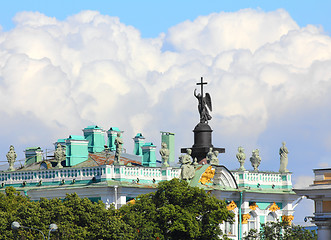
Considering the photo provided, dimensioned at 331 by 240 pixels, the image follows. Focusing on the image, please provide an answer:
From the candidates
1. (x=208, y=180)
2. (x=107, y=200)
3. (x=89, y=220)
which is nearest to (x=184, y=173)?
(x=208, y=180)

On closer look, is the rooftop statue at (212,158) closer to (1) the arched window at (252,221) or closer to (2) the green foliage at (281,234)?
(1) the arched window at (252,221)

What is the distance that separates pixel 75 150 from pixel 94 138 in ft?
18.4

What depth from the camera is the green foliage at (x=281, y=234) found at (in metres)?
84.5

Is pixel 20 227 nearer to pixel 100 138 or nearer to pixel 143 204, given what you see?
pixel 143 204

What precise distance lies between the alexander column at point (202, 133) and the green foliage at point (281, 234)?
11.7 m

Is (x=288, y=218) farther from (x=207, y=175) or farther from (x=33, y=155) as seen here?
(x=33, y=155)

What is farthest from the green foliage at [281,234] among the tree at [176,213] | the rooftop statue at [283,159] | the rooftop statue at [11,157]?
the rooftop statue at [11,157]

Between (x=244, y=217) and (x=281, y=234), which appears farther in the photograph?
(x=244, y=217)

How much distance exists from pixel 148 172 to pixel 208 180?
534 centimetres

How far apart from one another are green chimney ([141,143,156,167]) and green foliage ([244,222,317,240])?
1149 centimetres

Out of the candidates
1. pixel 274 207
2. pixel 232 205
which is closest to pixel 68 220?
pixel 232 205

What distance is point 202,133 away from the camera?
100500 millimetres

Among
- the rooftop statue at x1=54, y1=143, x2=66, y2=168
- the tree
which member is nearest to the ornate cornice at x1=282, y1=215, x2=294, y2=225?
the tree

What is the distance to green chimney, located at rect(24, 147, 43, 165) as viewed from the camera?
98.2m
